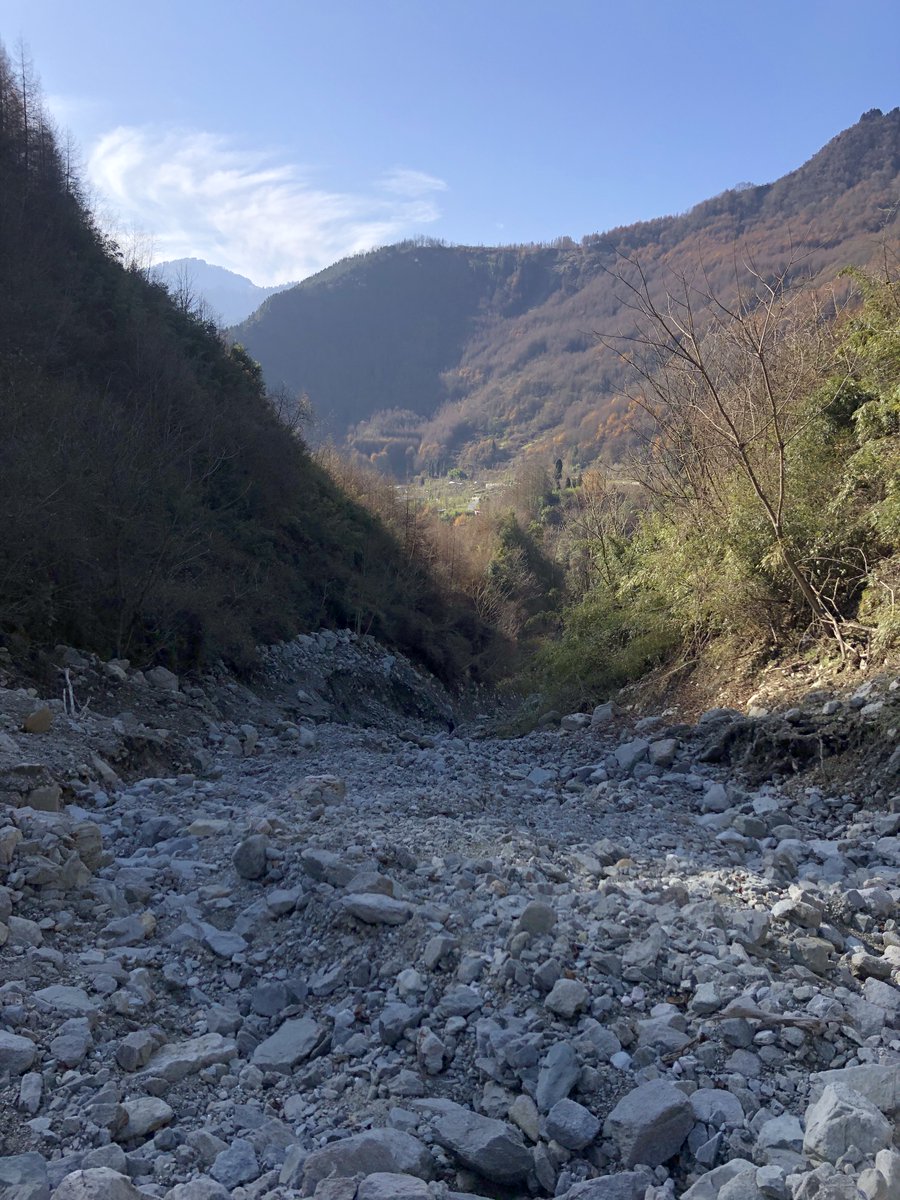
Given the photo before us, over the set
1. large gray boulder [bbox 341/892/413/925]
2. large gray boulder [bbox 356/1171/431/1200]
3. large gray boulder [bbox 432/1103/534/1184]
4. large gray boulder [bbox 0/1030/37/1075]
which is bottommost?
large gray boulder [bbox 432/1103/534/1184]

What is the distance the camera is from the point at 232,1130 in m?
2.64

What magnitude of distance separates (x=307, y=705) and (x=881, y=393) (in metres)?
9.94

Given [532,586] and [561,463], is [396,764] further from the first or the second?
[561,463]

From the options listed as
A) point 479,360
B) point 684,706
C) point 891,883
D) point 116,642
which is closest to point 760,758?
point 684,706

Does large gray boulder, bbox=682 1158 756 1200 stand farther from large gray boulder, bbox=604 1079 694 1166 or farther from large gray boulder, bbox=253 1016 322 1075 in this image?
large gray boulder, bbox=253 1016 322 1075

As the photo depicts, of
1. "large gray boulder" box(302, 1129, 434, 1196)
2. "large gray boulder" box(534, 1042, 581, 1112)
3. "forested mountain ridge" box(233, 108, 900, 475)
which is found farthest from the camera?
"forested mountain ridge" box(233, 108, 900, 475)

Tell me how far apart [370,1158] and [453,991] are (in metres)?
0.91

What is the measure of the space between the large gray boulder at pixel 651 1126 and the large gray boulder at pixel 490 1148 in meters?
0.27

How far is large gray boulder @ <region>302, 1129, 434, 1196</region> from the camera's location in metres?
2.33

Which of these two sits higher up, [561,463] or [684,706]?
[561,463]

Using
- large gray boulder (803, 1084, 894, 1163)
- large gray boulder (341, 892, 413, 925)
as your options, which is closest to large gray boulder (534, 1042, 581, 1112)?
large gray boulder (803, 1084, 894, 1163)

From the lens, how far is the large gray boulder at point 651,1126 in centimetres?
241

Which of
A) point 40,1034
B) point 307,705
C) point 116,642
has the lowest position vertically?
point 307,705

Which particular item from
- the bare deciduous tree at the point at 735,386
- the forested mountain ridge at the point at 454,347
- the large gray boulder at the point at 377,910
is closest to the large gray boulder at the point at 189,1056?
the large gray boulder at the point at 377,910
